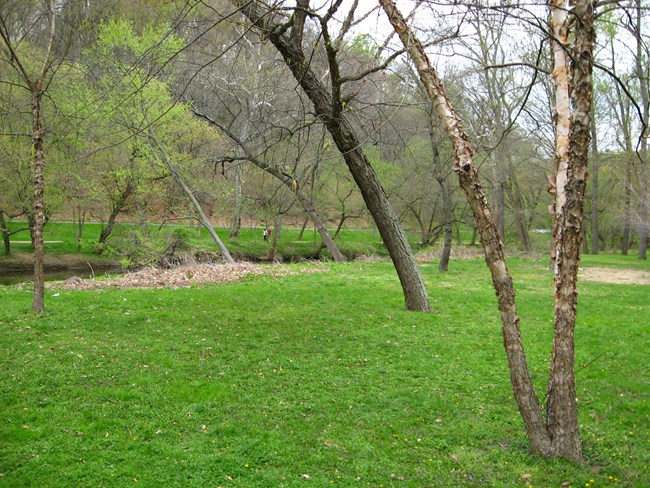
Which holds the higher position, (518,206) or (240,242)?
(518,206)

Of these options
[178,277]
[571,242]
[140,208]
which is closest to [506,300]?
[571,242]

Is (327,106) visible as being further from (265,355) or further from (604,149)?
(604,149)

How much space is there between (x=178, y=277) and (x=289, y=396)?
8.46m

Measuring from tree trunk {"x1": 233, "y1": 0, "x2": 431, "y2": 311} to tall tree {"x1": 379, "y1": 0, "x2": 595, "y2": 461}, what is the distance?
9.96 ft

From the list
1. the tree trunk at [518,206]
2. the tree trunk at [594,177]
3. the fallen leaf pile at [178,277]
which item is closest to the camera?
the fallen leaf pile at [178,277]

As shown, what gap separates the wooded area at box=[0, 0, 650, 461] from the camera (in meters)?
3.83

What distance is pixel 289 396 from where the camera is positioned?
5.18 meters

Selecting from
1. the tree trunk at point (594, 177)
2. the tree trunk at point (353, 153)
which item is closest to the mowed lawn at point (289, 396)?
the tree trunk at point (353, 153)

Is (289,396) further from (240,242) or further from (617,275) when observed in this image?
(240,242)

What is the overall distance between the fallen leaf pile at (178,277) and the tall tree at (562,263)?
9.08m

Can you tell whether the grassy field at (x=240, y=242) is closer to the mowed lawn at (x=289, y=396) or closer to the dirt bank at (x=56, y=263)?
the dirt bank at (x=56, y=263)

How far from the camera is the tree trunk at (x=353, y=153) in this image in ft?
23.3

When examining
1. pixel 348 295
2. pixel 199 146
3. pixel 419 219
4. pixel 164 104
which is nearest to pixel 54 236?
pixel 199 146

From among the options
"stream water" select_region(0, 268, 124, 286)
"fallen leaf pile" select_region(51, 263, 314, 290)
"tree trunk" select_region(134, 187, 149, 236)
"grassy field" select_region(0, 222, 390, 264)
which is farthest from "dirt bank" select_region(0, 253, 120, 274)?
"fallen leaf pile" select_region(51, 263, 314, 290)
